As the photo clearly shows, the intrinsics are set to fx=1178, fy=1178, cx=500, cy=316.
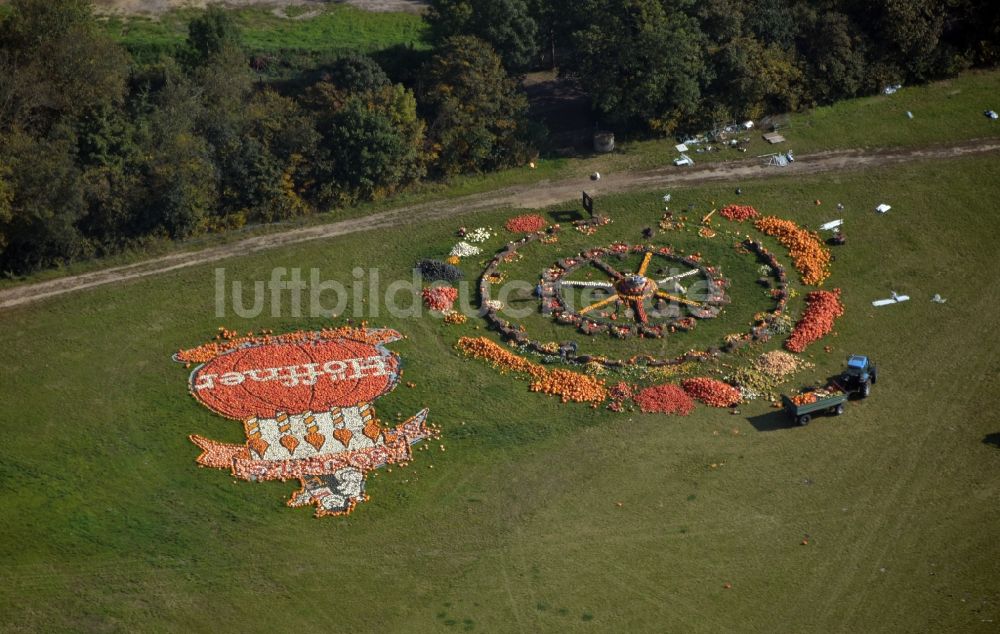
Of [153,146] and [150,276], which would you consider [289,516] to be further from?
[153,146]

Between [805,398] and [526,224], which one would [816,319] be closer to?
[805,398]

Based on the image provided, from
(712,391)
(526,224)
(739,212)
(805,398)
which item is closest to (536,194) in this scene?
(526,224)

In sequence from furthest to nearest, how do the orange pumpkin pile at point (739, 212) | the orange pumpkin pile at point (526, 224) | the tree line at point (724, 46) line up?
1. the tree line at point (724, 46)
2. the orange pumpkin pile at point (739, 212)
3. the orange pumpkin pile at point (526, 224)

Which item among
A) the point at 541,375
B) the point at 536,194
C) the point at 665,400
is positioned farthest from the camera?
the point at 536,194

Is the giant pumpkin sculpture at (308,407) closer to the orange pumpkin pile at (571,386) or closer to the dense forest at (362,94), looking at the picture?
the orange pumpkin pile at (571,386)

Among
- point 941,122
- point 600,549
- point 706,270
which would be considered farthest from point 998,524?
point 941,122

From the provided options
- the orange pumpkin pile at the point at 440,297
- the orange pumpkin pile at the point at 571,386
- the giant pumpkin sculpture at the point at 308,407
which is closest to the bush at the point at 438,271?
the orange pumpkin pile at the point at 440,297
